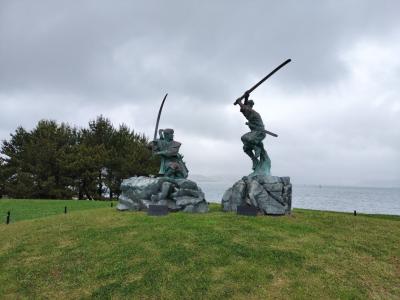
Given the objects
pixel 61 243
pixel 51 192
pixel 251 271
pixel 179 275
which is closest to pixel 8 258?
pixel 61 243

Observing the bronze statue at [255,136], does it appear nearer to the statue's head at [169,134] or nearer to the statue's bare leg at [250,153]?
the statue's bare leg at [250,153]

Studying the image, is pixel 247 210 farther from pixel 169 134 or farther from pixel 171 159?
pixel 169 134

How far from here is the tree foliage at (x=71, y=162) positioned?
3675 cm

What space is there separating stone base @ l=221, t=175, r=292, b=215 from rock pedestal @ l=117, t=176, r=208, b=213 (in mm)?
1359

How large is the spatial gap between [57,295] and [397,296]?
24.9 feet

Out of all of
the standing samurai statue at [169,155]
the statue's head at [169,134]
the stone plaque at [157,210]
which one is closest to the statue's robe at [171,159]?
the standing samurai statue at [169,155]

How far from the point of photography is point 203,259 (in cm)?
946

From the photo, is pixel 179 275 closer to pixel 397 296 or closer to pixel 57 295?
pixel 57 295

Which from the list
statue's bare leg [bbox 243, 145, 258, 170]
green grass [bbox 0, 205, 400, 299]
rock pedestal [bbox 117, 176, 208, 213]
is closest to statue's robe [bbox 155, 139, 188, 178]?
rock pedestal [bbox 117, 176, 208, 213]

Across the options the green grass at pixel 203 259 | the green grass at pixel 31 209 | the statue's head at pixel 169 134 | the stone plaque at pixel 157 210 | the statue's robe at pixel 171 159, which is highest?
the statue's head at pixel 169 134

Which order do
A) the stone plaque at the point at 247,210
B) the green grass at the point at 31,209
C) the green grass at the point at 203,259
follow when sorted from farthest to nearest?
the green grass at the point at 31,209 → the stone plaque at the point at 247,210 → the green grass at the point at 203,259

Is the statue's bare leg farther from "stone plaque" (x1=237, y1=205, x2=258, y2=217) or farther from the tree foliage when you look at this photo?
the tree foliage

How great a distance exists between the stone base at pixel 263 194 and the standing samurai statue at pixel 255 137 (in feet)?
2.82

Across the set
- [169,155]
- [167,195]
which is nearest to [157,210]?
[167,195]
